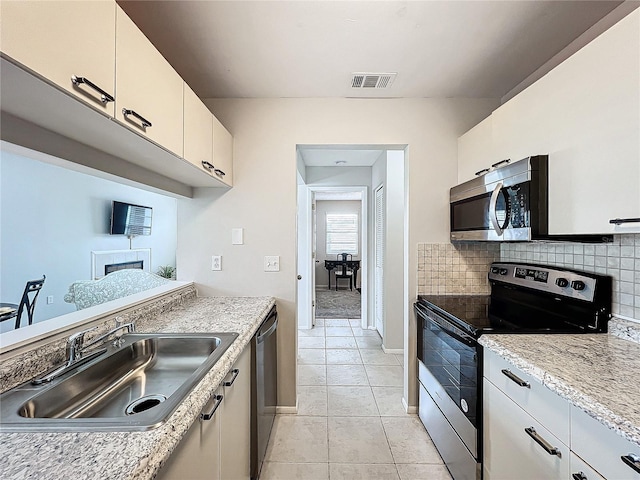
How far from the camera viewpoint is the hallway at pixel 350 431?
69.8 inches

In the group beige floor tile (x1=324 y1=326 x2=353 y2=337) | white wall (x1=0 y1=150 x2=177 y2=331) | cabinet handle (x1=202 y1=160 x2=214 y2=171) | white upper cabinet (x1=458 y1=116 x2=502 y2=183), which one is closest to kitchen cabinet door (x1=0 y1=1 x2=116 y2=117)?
cabinet handle (x1=202 y1=160 x2=214 y2=171)

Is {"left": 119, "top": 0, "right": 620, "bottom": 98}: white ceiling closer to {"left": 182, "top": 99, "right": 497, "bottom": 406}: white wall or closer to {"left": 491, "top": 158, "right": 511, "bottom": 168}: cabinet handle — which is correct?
{"left": 182, "top": 99, "right": 497, "bottom": 406}: white wall

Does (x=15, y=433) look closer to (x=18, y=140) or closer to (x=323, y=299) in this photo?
(x=18, y=140)

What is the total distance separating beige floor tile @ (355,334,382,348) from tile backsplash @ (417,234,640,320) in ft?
5.72

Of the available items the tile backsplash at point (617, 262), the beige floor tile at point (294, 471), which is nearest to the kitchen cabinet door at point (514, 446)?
the tile backsplash at point (617, 262)

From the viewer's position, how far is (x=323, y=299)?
22.8ft

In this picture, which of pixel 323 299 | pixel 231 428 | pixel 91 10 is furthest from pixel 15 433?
pixel 323 299

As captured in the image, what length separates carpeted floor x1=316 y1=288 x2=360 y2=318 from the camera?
5504mm

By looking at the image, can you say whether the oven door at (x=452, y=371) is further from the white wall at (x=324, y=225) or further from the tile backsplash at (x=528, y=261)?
A: the white wall at (x=324, y=225)

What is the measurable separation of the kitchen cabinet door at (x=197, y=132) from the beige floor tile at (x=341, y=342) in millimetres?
Result: 2757

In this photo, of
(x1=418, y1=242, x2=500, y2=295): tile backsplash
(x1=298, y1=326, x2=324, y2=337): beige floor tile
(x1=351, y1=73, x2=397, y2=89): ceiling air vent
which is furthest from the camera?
(x1=298, y1=326, x2=324, y2=337): beige floor tile

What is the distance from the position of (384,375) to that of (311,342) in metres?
1.20

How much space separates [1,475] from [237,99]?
2302 millimetres

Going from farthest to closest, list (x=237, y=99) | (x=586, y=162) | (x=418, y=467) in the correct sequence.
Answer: (x=237, y=99) < (x=418, y=467) < (x=586, y=162)
